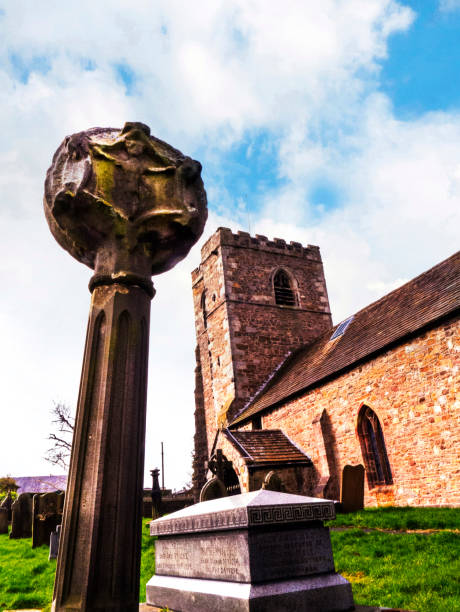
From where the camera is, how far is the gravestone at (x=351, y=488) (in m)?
10.2

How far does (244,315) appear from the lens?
A: 20.8 m

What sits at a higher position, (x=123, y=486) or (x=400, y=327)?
(x=400, y=327)

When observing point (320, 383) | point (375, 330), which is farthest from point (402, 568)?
point (375, 330)

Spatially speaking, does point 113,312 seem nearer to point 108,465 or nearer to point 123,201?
point 123,201

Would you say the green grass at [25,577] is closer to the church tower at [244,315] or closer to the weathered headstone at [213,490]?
the weathered headstone at [213,490]

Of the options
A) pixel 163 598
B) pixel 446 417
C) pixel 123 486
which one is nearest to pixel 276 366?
pixel 446 417

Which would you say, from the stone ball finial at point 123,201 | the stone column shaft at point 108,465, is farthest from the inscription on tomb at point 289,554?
the stone ball finial at point 123,201

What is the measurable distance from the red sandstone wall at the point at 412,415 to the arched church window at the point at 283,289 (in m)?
9.75

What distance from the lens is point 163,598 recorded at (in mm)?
3600

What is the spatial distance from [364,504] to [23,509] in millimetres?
8959

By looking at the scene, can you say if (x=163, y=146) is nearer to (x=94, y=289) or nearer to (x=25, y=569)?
(x=94, y=289)

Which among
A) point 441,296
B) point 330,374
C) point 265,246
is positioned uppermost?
point 265,246

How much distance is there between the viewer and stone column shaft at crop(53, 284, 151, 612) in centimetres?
218

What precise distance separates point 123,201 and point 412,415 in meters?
9.65
